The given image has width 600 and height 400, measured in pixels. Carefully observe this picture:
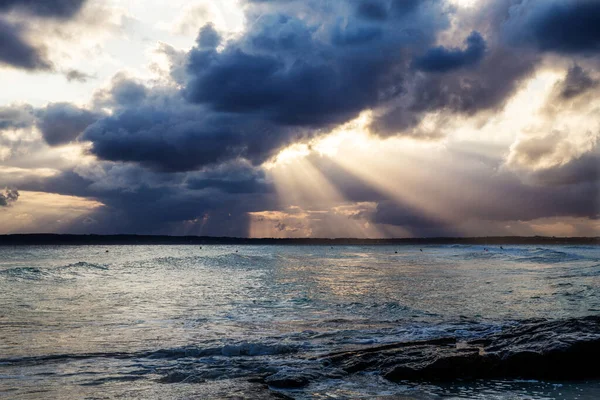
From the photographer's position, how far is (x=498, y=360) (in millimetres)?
9414

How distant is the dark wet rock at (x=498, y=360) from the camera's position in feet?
29.9

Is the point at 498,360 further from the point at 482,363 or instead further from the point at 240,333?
the point at 240,333

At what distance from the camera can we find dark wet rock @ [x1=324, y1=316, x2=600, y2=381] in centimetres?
910

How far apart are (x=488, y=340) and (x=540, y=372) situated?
237 centimetres

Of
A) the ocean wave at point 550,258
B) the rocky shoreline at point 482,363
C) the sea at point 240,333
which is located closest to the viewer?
the sea at point 240,333

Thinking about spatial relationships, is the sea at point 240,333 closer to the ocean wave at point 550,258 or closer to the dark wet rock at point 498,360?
the dark wet rock at point 498,360

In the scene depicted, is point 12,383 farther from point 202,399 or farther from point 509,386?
point 509,386

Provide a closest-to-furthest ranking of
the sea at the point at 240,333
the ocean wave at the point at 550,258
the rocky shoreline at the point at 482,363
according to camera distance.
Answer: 1. the sea at the point at 240,333
2. the rocky shoreline at the point at 482,363
3. the ocean wave at the point at 550,258

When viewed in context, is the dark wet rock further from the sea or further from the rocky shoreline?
the sea

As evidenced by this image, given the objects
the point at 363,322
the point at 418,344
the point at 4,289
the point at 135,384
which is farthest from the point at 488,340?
the point at 4,289

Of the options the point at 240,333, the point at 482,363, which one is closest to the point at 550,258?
the point at 240,333

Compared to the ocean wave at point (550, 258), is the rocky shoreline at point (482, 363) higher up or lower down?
higher up

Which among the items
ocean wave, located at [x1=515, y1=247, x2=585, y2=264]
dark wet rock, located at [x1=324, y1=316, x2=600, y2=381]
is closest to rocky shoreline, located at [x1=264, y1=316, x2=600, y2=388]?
dark wet rock, located at [x1=324, y1=316, x2=600, y2=381]

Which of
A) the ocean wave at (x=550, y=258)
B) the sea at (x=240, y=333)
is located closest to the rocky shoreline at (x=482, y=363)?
the sea at (x=240, y=333)
